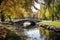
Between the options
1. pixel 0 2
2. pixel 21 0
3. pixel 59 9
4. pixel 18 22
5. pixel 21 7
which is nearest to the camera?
pixel 0 2

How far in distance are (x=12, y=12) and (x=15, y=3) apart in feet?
2.91

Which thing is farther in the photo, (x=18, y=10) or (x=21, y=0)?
(x=18, y=10)

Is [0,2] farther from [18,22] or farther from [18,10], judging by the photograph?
[18,22]

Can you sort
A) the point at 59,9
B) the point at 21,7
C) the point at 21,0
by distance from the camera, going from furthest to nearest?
the point at 59,9
the point at 21,7
the point at 21,0

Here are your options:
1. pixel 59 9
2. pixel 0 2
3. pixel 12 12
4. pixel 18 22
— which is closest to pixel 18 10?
pixel 12 12

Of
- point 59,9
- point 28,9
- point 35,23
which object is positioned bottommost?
point 35,23

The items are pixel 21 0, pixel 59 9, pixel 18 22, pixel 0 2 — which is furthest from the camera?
pixel 18 22

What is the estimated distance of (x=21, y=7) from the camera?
10688mm

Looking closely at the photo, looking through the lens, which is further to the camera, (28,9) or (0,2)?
(28,9)

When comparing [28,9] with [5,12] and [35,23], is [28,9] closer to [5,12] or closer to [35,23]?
[5,12]

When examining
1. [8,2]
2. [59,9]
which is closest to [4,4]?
[8,2]

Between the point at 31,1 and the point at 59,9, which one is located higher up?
the point at 31,1

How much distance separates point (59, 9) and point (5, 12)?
15668 millimetres

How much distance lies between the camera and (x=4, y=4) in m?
9.59
